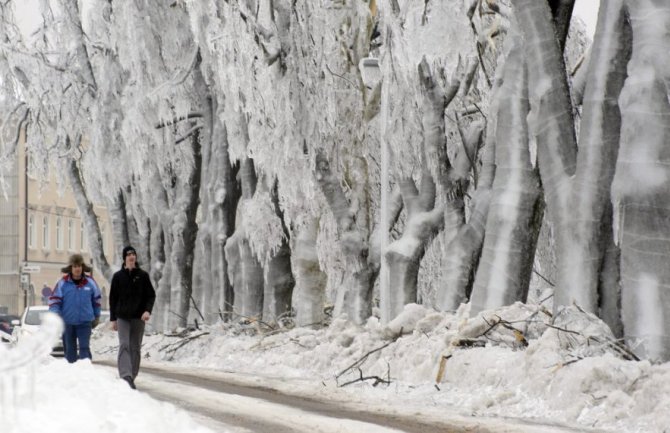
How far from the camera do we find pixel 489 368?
14.5 m

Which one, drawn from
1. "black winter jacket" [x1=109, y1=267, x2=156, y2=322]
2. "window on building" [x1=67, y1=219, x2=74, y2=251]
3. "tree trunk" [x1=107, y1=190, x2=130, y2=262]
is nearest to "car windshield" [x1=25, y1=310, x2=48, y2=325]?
"tree trunk" [x1=107, y1=190, x2=130, y2=262]

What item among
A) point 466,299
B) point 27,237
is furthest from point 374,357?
point 27,237

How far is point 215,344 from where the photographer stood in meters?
25.9

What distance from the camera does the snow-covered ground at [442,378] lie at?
9.47 m

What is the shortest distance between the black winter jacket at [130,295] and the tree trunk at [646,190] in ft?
17.8

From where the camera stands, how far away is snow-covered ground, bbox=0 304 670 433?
373 inches

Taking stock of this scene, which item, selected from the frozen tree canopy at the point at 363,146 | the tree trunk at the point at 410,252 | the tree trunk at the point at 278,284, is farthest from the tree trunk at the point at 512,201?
the tree trunk at the point at 278,284

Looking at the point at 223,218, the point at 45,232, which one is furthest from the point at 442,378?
the point at 45,232

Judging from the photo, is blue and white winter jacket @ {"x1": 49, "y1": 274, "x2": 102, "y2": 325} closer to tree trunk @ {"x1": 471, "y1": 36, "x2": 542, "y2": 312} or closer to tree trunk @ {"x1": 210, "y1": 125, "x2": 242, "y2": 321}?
tree trunk @ {"x1": 471, "y1": 36, "x2": 542, "y2": 312}

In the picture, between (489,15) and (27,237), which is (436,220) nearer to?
(489,15)

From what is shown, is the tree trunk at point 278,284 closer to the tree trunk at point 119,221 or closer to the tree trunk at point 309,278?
the tree trunk at point 309,278

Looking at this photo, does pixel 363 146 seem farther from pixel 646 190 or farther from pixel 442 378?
pixel 646 190

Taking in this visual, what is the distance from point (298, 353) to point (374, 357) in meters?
3.60

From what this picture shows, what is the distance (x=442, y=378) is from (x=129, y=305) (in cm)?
385
